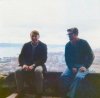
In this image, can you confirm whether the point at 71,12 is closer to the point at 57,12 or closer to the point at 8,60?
the point at 57,12

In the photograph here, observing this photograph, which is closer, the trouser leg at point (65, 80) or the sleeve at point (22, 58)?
the trouser leg at point (65, 80)

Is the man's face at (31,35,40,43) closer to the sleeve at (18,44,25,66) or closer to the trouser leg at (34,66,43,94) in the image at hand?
the sleeve at (18,44,25,66)

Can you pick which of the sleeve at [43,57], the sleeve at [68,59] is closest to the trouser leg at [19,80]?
the sleeve at [43,57]

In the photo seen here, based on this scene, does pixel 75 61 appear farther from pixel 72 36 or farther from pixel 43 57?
pixel 43 57

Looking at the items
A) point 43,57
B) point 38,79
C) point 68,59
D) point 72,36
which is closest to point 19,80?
point 38,79

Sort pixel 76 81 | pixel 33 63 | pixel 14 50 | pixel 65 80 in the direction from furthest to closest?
1. pixel 14 50
2. pixel 33 63
3. pixel 65 80
4. pixel 76 81

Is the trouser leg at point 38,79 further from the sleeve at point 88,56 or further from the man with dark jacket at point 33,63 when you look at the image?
the sleeve at point 88,56
